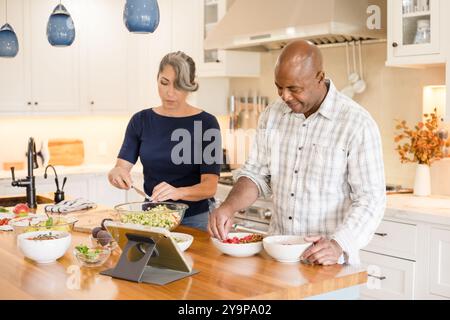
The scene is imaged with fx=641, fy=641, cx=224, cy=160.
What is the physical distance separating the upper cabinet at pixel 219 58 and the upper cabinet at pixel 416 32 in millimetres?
1521

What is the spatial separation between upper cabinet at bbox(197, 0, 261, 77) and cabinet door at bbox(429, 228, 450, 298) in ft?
7.41

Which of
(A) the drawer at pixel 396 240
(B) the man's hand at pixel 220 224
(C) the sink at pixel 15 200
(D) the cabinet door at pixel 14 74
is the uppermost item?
(D) the cabinet door at pixel 14 74

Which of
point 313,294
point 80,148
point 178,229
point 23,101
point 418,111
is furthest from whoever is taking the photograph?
point 80,148

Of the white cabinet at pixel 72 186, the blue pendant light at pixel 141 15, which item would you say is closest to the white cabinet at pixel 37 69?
the white cabinet at pixel 72 186

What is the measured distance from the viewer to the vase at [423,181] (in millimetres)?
3891

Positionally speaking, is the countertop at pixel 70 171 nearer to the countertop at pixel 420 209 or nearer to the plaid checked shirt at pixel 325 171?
the countertop at pixel 420 209

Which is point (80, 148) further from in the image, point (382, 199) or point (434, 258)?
point (382, 199)

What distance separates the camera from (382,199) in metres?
2.26

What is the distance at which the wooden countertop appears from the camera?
180 cm

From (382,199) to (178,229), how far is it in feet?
2.92

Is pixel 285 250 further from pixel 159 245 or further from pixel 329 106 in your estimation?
pixel 329 106

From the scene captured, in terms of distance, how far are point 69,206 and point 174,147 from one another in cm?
63

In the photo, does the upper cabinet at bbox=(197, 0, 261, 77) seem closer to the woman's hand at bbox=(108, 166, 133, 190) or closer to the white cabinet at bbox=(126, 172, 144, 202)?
the white cabinet at bbox=(126, 172, 144, 202)
